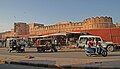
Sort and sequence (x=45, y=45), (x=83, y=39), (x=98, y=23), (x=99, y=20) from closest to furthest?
1. (x=83, y=39)
2. (x=45, y=45)
3. (x=98, y=23)
4. (x=99, y=20)

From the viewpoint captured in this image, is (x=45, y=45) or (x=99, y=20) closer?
(x=45, y=45)

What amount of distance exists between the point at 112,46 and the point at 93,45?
8581 millimetres

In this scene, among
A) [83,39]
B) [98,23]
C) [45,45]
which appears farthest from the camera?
[98,23]

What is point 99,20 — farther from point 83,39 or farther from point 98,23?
point 83,39

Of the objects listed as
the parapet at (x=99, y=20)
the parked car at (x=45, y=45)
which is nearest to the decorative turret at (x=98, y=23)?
the parapet at (x=99, y=20)

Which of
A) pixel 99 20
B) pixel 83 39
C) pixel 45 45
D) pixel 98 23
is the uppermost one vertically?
pixel 99 20

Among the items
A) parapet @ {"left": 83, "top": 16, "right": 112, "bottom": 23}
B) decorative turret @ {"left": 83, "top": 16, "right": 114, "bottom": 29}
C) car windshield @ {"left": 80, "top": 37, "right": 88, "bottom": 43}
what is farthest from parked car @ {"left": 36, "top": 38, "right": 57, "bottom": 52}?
parapet @ {"left": 83, "top": 16, "right": 112, "bottom": 23}

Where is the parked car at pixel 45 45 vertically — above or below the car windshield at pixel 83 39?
below

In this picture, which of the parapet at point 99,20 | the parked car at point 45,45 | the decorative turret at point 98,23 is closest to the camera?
the parked car at point 45,45

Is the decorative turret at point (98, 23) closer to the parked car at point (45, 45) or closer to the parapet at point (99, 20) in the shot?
the parapet at point (99, 20)

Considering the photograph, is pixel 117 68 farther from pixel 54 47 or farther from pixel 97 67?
pixel 54 47

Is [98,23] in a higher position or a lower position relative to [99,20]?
lower

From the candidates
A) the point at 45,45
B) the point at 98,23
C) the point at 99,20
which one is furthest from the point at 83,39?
the point at 99,20

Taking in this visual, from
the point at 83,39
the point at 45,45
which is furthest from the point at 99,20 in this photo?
the point at 83,39
